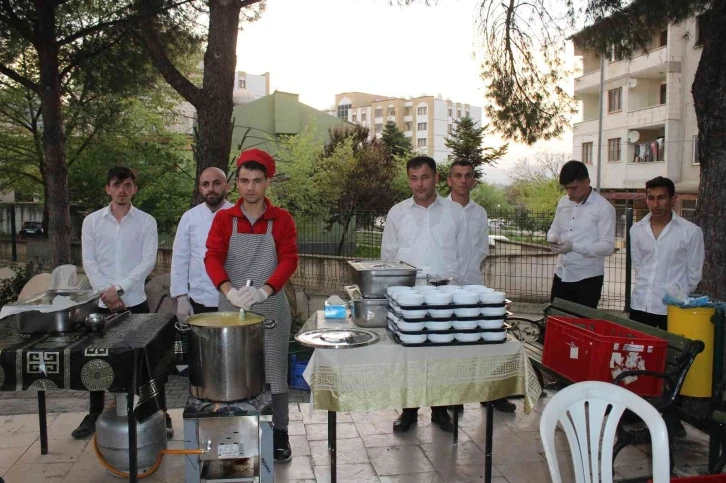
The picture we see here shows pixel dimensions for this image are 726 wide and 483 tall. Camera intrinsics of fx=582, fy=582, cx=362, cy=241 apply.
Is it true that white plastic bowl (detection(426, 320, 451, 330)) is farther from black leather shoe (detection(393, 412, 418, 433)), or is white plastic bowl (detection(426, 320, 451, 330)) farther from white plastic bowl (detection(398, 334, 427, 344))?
black leather shoe (detection(393, 412, 418, 433))

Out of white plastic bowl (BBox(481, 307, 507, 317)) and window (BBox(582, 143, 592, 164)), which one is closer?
white plastic bowl (BBox(481, 307, 507, 317))

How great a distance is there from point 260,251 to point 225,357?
0.80m

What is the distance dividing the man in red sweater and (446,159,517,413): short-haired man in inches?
73.4

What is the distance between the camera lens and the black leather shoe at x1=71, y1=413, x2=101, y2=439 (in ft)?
13.8

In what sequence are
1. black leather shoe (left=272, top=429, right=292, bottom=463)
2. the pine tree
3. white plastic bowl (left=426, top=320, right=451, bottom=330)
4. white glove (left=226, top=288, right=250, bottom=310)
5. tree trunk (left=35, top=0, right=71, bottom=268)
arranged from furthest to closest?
the pine tree → tree trunk (left=35, top=0, right=71, bottom=268) → black leather shoe (left=272, top=429, right=292, bottom=463) → white glove (left=226, top=288, right=250, bottom=310) → white plastic bowl (left=426, top=320, right=451, bottom=330)

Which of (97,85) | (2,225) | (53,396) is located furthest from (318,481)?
(2,225)

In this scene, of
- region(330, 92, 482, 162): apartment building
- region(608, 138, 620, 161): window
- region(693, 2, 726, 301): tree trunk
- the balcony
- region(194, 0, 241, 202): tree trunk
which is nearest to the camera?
region(693, 2, 726, 301): tree trunk

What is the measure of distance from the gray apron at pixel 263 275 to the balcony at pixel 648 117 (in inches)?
1087

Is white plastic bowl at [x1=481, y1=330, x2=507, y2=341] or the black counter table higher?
white plastic bowl at [x1=481, y1=330, x2=507, y2=341]

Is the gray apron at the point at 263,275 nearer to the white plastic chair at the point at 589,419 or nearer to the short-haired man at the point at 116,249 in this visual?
the short-haired man at the point at 116,249

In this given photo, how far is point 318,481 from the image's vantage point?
3.60 metres

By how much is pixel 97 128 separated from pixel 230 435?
1267cm

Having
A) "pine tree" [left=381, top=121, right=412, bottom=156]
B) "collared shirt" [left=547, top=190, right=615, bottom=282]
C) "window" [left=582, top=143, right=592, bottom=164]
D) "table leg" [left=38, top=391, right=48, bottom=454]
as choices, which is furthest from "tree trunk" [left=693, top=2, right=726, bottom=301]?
"pine tree" [left=381, top=121, right=412, bottom=156]

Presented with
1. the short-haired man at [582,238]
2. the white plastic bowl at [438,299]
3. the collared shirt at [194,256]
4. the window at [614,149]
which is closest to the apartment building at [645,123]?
the window at [614,149]
